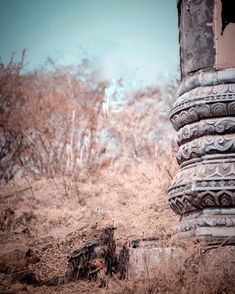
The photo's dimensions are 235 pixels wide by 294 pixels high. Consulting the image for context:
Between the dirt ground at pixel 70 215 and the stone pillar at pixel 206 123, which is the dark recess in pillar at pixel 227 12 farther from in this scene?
the dirt ground at pixel 70 215

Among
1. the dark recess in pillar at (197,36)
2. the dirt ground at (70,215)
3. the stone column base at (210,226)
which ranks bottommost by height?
the stone column base at (210,226)

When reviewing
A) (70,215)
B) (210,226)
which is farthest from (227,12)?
(70,215)

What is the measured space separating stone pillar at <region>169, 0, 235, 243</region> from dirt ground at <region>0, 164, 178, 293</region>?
1.72 meters

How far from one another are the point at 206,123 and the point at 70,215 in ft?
12.7

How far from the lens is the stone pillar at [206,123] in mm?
3258

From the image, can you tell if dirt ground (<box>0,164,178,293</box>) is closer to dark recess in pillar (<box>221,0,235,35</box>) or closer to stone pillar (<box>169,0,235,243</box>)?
stone pillar (<box>169,0,235,243</box>)

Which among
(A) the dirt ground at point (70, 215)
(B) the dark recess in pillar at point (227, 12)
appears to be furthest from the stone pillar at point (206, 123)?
(A) the dirt ground at point (70, 215)

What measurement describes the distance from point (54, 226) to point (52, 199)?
1.36 meters

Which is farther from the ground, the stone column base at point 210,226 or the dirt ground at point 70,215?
the dirt ground at point 70,215

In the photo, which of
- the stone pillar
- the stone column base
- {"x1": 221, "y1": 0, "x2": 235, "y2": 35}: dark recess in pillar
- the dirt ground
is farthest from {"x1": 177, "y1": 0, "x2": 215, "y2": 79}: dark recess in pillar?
the dirt ground

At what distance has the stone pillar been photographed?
326 cm

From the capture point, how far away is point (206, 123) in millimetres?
3555

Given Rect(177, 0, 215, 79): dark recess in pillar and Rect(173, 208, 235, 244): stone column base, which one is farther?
Rect(177, 0, 215, 79): dark recess in pillar

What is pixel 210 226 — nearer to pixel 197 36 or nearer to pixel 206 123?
pixel 206 123
